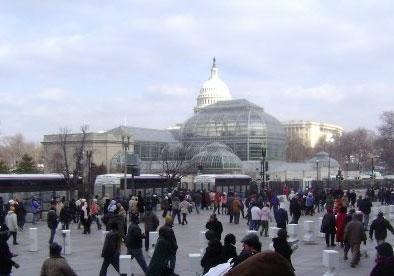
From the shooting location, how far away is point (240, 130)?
4451 inches

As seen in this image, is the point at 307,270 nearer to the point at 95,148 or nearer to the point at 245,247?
the point at 245,247

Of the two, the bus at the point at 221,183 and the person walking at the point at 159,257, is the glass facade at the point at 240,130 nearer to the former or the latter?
the bus at the point at 221,183

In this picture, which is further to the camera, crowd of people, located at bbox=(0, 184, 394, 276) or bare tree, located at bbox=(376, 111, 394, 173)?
bare tree, located at bbox=(376, 111, 394, 173)

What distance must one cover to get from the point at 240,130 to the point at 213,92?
233 feet

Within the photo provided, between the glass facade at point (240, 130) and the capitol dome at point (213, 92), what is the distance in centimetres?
6226

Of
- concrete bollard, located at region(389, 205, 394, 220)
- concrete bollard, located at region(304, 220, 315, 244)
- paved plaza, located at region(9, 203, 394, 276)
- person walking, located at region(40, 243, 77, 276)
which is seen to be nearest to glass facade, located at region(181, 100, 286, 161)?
→ concrete bollard, located at region(389, 205, 394, 220)

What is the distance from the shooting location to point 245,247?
305 inches

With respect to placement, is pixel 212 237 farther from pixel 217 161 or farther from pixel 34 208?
pixel 217 161

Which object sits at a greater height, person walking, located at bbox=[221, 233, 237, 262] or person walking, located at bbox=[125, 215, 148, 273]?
person walking, located at bbox=[221, 233, 237, 262]

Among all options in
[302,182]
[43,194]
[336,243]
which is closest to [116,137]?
[302,182]

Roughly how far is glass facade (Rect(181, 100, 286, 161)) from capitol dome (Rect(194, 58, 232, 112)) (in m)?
62.3

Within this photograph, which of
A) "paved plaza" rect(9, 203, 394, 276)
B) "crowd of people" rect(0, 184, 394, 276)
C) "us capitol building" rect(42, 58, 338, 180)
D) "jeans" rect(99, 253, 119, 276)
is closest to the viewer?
"crowd of people" rect(0, 184, 394, 276)

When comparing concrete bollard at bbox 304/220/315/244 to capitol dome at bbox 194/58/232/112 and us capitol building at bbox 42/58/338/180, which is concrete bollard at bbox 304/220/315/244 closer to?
us capitol building at bbox 42/58/338/180

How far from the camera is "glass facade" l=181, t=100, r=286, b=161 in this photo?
11212cm
